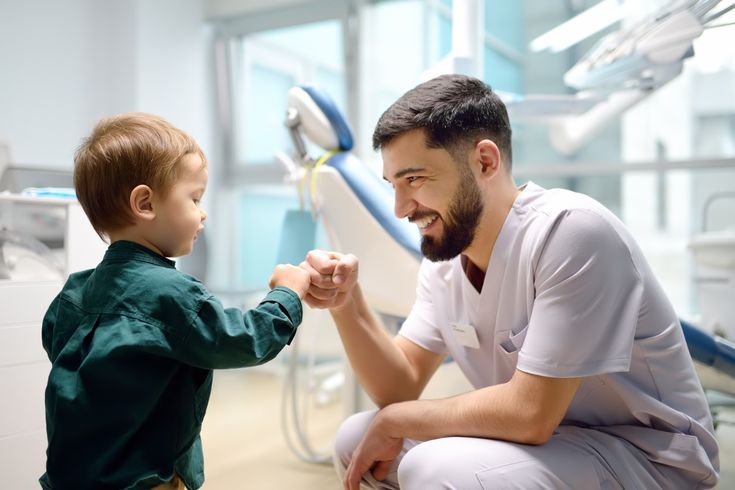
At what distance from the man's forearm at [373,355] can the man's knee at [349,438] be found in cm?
6

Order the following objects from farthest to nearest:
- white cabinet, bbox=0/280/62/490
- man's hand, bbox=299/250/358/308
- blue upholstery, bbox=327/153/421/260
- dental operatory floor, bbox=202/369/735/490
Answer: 1. dental operatory floor, bbox=202/369/735/490
2. blue upholstery, bbox=327/153/421/260
3. white cabinet, bbox=0/280/62/490
4. man's hand, bbox=299/250/358/308

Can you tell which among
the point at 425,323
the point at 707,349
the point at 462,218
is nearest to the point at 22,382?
the point at 425,323

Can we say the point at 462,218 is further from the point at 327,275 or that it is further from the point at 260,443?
the point at 260,443

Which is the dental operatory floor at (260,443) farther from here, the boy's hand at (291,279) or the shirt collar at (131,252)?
the shirt collar at (131,252)

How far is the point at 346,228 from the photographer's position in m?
1.87

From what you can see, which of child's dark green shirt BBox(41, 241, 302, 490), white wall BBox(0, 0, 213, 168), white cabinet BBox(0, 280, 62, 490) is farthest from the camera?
white wall BBox(0, 0, 213, 168)

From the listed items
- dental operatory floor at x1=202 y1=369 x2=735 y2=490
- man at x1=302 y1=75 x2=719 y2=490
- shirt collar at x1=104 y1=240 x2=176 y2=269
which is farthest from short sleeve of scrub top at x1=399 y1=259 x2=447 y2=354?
dental operatory floor at x1=202 y1=369 x2=735 y2=490

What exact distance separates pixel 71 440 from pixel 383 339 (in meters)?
0.62

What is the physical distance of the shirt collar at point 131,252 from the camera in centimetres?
97

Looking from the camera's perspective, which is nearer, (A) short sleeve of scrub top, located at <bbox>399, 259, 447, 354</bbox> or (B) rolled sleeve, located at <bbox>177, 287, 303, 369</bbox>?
(B) rolled sleeve, located at <bbox>177, 287, 303, 369</bbox>

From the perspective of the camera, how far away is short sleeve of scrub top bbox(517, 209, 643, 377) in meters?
0.97

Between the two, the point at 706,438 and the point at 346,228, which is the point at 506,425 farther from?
the point at 346,228

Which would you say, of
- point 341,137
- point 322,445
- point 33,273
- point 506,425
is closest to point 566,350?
point 506,425

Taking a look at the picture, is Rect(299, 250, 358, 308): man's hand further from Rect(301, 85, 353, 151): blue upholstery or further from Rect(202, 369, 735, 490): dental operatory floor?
Rect(202, 369, 735, 490): dental operatory floor
